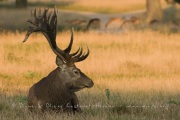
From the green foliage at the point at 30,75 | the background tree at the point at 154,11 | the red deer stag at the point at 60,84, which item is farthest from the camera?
the background tree at the point at 154,11

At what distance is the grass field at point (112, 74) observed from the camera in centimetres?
1077

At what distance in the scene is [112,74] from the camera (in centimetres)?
1680

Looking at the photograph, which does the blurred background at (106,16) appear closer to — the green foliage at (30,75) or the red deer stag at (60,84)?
the green foliage at (30,75)

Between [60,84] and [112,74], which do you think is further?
[112,74]

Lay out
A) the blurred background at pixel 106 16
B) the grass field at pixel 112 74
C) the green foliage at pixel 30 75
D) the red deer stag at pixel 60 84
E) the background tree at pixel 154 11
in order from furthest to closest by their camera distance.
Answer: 1. the background tree at pixel 154 11
2. the blurred background at pixel 106 16
3. the green foliage at pixel 30 75
4. the grass field at pixel 112 74
5. the red deer stag at pixel 60 84

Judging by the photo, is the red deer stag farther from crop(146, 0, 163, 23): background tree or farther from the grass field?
crop(146, 0, 163, 23): background tree

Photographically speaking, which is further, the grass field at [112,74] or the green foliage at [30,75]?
the green foliage at [30,75]

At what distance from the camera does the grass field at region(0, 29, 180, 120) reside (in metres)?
10.8

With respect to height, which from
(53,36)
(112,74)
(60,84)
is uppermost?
(53,36)

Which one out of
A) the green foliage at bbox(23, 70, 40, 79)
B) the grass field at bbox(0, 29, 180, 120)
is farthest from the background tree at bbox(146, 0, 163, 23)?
the green foliage at bbox(23, 70, 40, 79)

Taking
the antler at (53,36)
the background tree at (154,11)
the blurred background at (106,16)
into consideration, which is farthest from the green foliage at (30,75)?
the background tree at (154,11)

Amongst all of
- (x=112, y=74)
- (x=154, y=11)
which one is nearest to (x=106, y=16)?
(x=154, y=11)

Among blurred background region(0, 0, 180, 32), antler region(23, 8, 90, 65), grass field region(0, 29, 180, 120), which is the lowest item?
grass field region(0, 29, 180, 120)

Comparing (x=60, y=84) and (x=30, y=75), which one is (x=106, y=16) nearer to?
(x=30, y=75)
